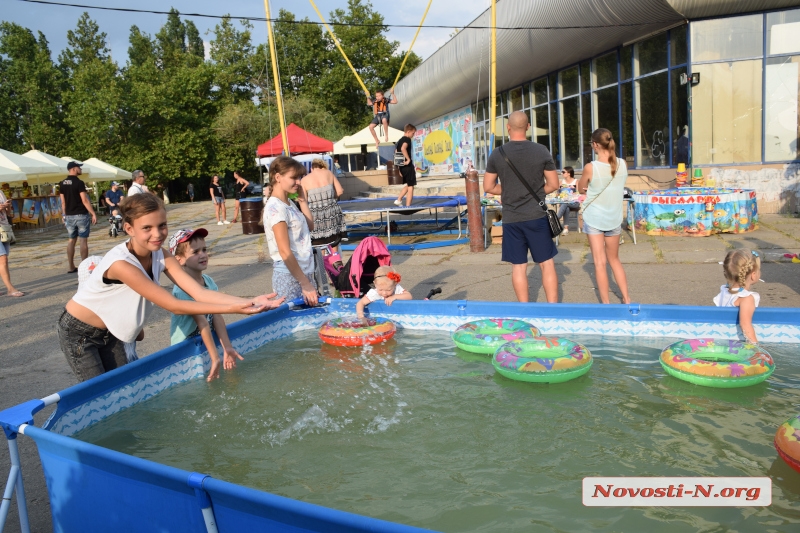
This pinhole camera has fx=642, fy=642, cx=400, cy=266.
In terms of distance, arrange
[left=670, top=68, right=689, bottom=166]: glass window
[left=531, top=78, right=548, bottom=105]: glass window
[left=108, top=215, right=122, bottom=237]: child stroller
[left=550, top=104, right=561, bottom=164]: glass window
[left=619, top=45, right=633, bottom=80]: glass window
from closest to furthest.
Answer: [left=670, top=68, right=689, bottom=166]: glass window → [left=619, top=45, right=633, bottom=80]: glass window → [left=108, top=215, right=122, bottom=237]: child stroller → [left=550, top=104, right=561, bottom=164]: glass window → [left=531, top=78, right=548, bottom=105]: glass window

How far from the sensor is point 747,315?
482cm

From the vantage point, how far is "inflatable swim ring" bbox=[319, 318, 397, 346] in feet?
18.2

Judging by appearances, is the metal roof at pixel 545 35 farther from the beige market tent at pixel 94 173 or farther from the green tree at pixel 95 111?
the green tree at pixel 95 111

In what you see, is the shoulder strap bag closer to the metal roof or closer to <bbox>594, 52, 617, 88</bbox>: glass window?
the metal roof

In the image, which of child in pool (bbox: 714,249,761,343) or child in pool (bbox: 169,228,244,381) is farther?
child in pool (bbox: 714,249,761,343)

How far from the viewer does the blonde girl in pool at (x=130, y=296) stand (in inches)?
129

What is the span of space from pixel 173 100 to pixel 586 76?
3253 cm

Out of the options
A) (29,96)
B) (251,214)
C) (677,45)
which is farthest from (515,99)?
(29,96)

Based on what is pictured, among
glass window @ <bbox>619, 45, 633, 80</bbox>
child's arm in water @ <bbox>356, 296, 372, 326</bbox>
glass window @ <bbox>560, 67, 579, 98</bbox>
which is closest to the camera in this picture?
child's arm in water @ <bbox>356, 296, 372, 326</bbox>

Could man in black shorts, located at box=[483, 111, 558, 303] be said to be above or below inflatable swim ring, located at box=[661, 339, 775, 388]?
above

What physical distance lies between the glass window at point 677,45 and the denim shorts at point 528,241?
1031 centimetres

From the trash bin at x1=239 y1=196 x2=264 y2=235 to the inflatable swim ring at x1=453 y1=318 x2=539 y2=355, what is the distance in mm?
12169

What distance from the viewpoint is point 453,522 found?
2.97m

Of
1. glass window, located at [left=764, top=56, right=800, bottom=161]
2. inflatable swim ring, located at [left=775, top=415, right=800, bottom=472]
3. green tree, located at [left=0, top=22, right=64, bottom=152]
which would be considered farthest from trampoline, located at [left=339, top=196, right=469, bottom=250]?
green tree, located at [left=0, top=22, right=64, bottom=152]
